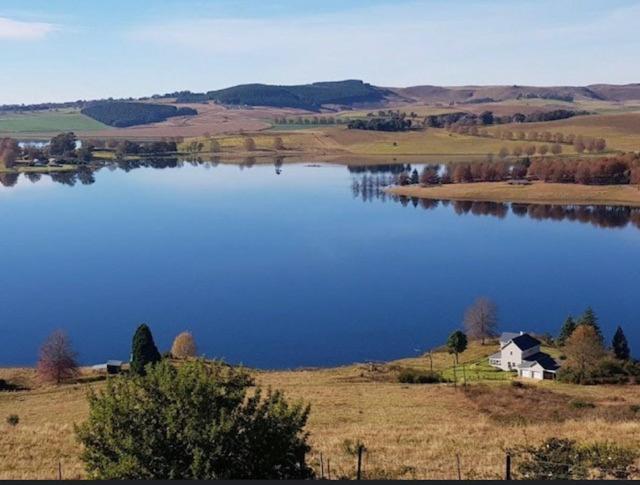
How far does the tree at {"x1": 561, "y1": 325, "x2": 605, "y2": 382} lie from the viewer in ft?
96.0

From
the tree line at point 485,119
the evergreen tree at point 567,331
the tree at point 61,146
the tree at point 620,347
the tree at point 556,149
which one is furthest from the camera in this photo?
the tree line at point 485,119

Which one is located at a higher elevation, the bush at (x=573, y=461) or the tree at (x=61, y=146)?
the tree at (x=61, y=146)

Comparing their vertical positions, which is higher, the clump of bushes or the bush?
the bush

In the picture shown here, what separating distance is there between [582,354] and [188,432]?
23719 mm

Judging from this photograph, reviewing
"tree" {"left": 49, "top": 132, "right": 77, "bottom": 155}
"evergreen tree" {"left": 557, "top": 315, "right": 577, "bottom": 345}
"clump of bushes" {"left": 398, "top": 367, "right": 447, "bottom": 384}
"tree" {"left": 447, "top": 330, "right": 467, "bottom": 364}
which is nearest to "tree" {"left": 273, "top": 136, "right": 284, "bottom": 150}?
"tree" {"left": 49, "top": 132, "right": 77, "bottom": 155}

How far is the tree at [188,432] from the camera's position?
939 centimetres

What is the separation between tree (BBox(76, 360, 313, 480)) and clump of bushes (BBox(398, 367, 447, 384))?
59.7 ft

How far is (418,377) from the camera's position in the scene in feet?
93.4

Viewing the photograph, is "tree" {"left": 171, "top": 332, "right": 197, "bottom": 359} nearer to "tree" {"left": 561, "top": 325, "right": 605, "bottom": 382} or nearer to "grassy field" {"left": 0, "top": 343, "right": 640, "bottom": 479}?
"grassy field" {"left": 0, "top": 343, "right": 640, "bottom": 479}

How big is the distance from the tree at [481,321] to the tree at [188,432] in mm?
28160

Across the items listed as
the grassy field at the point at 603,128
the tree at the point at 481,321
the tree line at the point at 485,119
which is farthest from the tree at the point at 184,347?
the tree line at the point at 485,119

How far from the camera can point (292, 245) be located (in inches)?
2341

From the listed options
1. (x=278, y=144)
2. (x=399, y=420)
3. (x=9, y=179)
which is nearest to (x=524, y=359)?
(x=399, y=420)

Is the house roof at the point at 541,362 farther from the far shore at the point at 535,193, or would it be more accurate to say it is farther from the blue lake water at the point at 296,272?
the far shore at the point at 535,193
